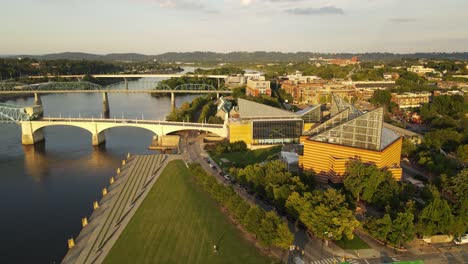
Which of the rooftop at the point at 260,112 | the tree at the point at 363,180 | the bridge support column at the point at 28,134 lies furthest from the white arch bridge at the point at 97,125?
the tree at the point at 363,180

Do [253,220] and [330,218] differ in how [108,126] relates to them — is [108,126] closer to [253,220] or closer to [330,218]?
[253,220]

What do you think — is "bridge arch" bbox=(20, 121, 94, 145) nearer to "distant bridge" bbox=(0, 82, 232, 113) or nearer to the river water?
the river water

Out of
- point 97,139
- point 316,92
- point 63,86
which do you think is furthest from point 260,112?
point 63,86

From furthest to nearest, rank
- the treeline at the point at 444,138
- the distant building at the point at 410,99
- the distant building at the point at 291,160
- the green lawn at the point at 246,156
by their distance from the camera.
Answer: the distant building at the point at 410,99 < the green lawn at the point at 246,156 < the distant building at the point at 291,160 < the treeline at the point at 444,138

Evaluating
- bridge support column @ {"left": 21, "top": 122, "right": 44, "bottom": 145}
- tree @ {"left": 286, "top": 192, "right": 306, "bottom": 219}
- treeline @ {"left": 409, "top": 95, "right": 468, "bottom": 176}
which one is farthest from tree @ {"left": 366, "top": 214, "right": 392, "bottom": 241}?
bridge support column @ {"left": 21, "top": 122, "right": 44, "bottom": 145}

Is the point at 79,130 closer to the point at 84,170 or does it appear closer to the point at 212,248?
the point at 84,170

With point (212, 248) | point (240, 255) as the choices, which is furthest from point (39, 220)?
point (240, 255)

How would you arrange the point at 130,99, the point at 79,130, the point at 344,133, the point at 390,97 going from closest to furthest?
the point at 344,133 < the point at 79,130 < the point at 390,97 < the point at 130,99

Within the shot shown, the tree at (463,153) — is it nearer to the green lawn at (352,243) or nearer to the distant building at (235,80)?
the green lawn at (352,243)
